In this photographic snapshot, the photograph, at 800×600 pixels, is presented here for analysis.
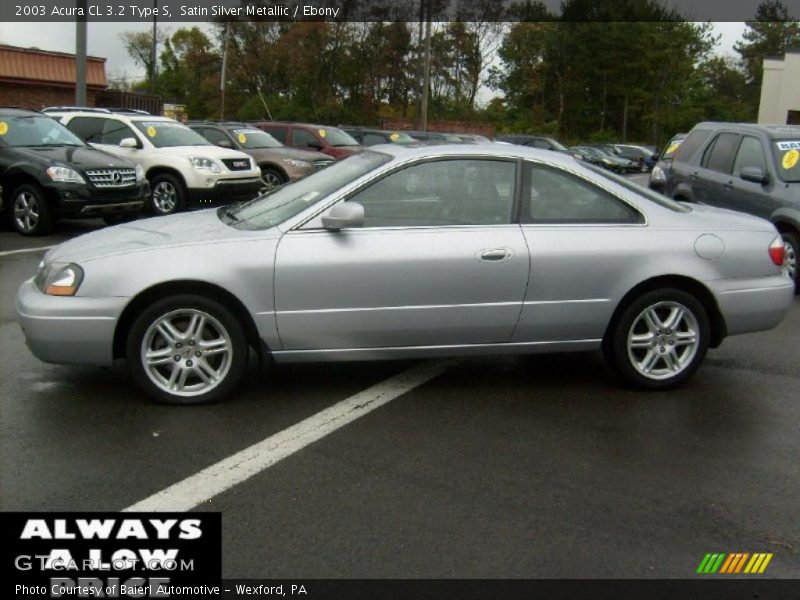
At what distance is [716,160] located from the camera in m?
11.1

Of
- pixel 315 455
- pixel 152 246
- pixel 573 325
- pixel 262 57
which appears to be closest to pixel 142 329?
pixel 152 246

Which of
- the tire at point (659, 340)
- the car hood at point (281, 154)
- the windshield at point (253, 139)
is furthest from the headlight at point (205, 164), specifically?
the tire at point (659, 340)

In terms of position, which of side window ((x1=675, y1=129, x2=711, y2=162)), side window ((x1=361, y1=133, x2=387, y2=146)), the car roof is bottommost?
side window ((x1=361, y1=133, x2=387, y2=146))

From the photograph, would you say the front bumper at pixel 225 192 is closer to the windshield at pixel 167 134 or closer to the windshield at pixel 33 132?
the windshield at pixel 167 134

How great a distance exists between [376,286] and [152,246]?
133 cm

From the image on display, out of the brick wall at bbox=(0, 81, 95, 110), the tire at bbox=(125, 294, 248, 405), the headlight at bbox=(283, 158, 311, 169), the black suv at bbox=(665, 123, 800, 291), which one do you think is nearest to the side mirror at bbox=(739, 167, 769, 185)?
the black suv at bbox=(665, 123, 800, 291)

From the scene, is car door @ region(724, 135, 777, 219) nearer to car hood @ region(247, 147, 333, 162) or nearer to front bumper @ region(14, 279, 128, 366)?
front bumper @ region(14, 279, 128, 366)

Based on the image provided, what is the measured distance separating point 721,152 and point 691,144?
0.79 m

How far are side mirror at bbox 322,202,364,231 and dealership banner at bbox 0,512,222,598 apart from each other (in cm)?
202

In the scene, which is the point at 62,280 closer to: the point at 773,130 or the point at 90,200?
the point at 90,200

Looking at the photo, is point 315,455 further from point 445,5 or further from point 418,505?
point 445,5

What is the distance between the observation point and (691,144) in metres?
11.8

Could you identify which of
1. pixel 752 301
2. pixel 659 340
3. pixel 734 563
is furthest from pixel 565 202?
pixel 734 563

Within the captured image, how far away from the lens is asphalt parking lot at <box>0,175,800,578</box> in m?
3.72
